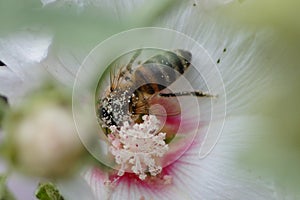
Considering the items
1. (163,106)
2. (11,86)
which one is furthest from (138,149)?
(11,86)

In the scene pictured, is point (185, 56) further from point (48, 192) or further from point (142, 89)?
point (48, 192)

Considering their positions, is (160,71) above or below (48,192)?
above

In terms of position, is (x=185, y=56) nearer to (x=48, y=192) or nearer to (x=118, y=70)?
(x=118, y=70)

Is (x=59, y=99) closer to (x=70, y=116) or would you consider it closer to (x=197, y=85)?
(x=70, y=116)

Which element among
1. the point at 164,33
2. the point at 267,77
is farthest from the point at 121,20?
the point at 267,77

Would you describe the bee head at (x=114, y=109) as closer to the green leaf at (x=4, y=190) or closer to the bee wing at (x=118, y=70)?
the bee wing at (x=118, y=70)

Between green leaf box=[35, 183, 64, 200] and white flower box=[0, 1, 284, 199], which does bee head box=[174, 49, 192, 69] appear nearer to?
white flower box=[0, 1, 284, 199]
